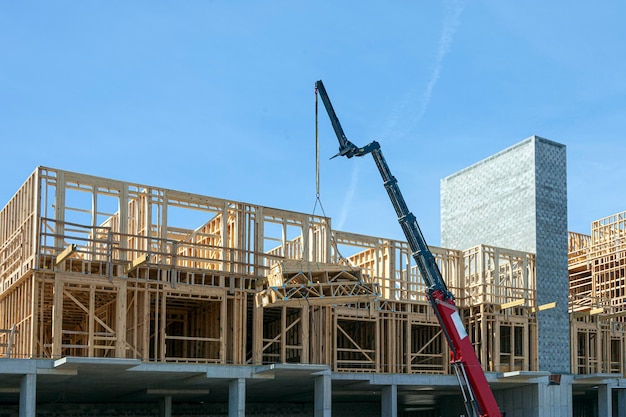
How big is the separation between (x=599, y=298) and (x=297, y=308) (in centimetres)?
1989

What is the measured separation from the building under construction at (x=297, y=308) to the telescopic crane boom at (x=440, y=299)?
2440 millimetres

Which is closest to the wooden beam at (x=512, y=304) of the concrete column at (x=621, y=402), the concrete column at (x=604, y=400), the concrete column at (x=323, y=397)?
the concrete column at (x=604, y=400)

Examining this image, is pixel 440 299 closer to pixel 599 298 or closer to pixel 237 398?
pixel 237 398

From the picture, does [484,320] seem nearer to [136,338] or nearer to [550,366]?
[550,366]

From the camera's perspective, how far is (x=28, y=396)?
28.7 m

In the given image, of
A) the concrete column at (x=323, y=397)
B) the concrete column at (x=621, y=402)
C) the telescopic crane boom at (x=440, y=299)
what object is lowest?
the concrete column at (x=621, y=402)

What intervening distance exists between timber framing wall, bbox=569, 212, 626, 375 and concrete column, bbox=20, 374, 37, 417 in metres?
25.1

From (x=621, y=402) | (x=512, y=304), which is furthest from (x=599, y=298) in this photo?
(x=512, y=304)

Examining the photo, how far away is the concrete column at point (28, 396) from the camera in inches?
1125

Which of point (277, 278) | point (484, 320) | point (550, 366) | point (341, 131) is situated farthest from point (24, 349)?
point (550, 366)

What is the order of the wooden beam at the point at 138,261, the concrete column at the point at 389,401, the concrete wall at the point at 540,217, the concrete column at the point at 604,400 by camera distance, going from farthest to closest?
1. the concrete column at the point at 604,400
2. the concrete wall at the point at 540,217
3. the concrete column at the point at 389,401
4. the wooden beam at the point at 138,261

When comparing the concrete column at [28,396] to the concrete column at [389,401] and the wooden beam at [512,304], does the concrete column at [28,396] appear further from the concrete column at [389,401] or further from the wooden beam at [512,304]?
the wooden beam at [512,304]

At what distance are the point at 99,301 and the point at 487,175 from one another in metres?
20.8

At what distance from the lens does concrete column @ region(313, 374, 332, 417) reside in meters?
34.5
